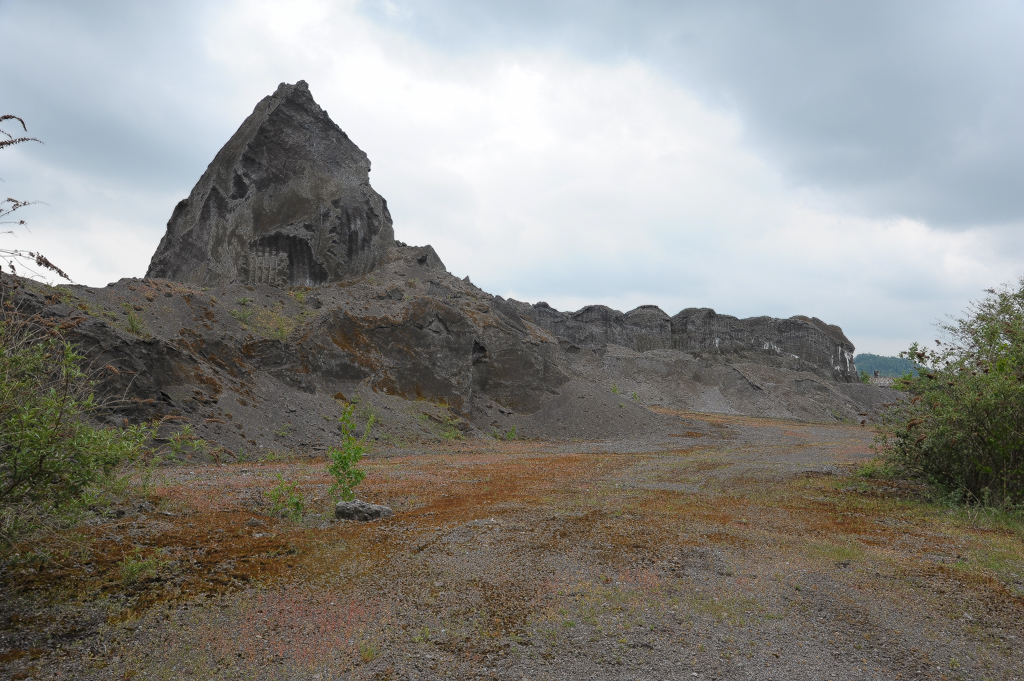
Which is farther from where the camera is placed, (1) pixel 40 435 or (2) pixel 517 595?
(2) pixel 517 595

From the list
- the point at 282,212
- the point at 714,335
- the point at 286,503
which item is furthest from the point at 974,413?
the point at 714,335

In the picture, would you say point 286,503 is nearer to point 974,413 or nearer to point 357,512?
point 357,512

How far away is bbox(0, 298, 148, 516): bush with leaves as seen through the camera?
5.74m

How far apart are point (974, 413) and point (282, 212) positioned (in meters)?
58.5

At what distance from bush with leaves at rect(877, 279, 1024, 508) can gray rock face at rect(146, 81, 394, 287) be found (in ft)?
167

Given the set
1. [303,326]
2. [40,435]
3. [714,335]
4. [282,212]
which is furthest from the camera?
[714,335]

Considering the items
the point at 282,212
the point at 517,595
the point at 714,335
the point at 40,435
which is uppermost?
the point at 282,212

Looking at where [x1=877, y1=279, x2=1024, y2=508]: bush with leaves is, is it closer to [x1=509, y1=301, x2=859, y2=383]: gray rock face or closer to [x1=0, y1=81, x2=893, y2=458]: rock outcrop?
[x1=0, y1=81, x2=893, y2=458]: rock outcrop

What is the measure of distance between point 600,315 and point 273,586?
122190mm

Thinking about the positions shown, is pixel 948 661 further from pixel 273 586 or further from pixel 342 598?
pixel 273 586

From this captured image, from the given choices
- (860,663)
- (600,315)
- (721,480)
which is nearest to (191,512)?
(860,663)

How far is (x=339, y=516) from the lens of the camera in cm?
1147

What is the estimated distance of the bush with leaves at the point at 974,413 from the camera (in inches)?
529

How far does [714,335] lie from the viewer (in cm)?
12269
